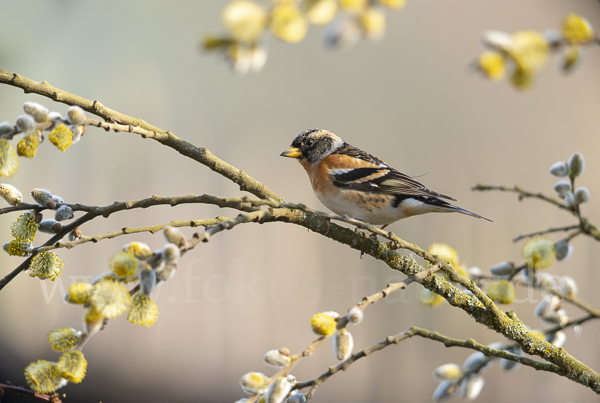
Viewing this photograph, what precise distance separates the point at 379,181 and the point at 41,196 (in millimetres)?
646

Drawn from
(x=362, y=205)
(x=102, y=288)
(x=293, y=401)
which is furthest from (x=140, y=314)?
(x=362, y=205)

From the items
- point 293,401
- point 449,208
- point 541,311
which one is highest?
point 449,208

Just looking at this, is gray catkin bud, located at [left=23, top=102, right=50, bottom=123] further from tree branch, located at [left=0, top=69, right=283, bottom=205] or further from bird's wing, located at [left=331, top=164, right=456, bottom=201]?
bird's wing, located at [left=331, top=164, right=456, bottom=201]

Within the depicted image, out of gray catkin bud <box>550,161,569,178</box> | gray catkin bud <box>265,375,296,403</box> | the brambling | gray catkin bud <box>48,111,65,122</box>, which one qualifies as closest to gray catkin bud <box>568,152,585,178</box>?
gray catkin bud <box>550,161,569,178</box>

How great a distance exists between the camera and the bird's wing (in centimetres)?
91

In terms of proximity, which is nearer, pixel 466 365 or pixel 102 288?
pixel 102 288

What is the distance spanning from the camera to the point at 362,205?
36.0 inches

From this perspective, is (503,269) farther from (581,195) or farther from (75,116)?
(75,116)

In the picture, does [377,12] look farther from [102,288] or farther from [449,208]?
[449,208]

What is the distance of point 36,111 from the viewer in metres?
0.36

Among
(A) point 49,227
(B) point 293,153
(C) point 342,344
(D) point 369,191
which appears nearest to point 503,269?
(C) point 342,344

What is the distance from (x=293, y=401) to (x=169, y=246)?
194 millimetres

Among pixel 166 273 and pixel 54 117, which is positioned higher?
pixel 54 117

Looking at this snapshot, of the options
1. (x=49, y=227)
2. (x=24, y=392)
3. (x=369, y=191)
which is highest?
(x=369, y=191)
